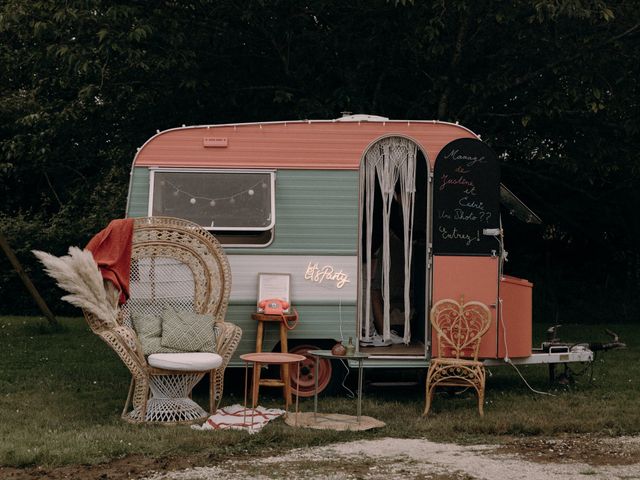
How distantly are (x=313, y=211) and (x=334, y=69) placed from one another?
410cm

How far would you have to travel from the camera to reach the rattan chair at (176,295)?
7.76 metres

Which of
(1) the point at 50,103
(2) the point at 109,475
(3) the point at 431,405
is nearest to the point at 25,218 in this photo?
(1) the point at 50,103

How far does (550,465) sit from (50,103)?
957 cm

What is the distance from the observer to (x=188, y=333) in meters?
7.97

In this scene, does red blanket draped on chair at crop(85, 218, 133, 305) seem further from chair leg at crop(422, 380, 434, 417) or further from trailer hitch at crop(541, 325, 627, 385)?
trailer hitch at crop(541, 325, 627, 385)

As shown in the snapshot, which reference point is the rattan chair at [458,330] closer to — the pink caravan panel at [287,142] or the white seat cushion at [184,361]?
the pink caravan panel at [287,142]

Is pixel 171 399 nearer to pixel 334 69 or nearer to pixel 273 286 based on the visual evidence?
pixel 273 286

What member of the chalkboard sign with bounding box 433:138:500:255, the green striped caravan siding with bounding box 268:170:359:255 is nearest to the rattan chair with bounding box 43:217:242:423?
the green striped caravan siding with bounding box 268:170:359:255

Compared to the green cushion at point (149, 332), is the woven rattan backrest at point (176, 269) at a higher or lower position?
higher

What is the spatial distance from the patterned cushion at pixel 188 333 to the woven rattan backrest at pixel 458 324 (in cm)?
201

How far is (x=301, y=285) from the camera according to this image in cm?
874

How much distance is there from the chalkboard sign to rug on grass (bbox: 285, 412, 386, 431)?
1831 millimetres

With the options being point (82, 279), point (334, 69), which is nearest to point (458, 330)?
point (82, 279)

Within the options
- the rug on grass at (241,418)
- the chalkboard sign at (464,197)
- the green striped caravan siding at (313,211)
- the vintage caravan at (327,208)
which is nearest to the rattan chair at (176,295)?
the rug on grass at (241,418)
